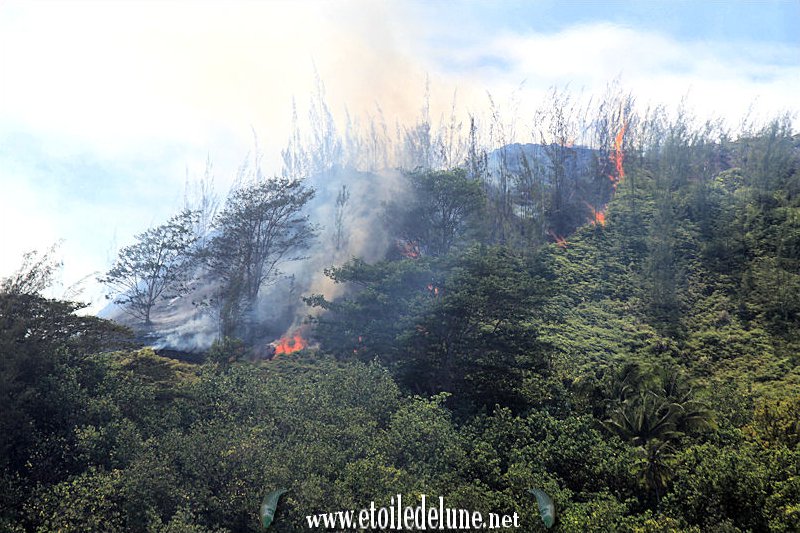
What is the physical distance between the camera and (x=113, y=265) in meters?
60.9

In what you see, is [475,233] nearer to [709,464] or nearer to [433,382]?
[433,382]

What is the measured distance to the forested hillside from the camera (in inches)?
785

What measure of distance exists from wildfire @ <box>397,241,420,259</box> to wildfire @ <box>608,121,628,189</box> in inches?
1186

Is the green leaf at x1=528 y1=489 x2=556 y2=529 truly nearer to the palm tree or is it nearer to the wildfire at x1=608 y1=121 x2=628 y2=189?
the palm tree

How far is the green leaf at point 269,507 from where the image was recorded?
19594 millimetres

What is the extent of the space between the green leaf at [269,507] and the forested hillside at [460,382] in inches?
12.8

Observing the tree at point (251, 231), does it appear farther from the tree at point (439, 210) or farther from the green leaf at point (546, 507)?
the green leaf at point (546, 507)

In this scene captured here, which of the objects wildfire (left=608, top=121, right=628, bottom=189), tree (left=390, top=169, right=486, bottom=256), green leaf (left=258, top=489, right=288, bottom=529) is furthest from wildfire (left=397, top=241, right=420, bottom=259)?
green leaf (left=258, top=489, right=288, bottom=529)

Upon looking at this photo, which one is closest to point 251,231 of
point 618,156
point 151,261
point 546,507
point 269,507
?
point 151,261

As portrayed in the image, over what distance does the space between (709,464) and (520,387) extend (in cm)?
1280

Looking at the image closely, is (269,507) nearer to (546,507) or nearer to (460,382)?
(546,507)

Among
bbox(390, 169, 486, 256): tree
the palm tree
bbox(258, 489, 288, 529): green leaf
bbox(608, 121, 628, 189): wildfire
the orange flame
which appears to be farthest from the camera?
bbox(608, 121, 628, 189): wildfire

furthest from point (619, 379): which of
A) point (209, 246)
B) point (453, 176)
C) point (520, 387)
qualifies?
point (209, 246)

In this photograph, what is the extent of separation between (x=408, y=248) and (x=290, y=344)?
64.3 ft
